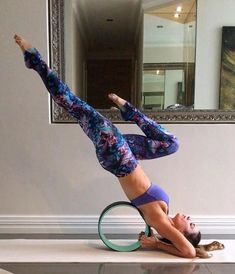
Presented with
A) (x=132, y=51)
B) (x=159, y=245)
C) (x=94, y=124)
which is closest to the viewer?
(x=94, y=124)

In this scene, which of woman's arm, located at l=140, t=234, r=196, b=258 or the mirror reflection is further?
the mirror reflection

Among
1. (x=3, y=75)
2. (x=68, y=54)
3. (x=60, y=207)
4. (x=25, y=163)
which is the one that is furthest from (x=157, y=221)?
(x=3, y=75)

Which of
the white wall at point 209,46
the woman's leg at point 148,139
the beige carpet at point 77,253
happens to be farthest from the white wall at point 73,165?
the woman's leg at point 148,139

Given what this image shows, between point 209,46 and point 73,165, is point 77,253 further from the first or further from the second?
point 209,46

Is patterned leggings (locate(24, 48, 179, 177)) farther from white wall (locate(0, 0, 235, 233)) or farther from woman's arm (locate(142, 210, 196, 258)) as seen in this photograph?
white wall (locate(0, 0, 235, 233))

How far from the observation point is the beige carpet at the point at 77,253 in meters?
1.14

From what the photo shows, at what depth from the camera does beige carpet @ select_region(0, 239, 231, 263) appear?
1.14 metres

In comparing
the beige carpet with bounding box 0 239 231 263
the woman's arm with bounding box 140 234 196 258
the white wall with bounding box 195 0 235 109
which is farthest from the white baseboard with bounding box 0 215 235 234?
the white wall with bounding box 195 0 235 109

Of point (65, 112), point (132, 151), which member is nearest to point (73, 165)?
point (65, 112)

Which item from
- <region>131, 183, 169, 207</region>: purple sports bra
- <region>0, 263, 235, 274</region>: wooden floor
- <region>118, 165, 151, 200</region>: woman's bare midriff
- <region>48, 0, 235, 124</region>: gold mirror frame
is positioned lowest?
<region>0, 263, 235, 274</region>: wooden floor

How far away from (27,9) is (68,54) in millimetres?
259

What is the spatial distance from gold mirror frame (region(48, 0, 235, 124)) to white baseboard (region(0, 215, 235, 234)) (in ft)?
1.45

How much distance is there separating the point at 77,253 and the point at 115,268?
0.58ft

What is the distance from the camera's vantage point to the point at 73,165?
4.77ft
